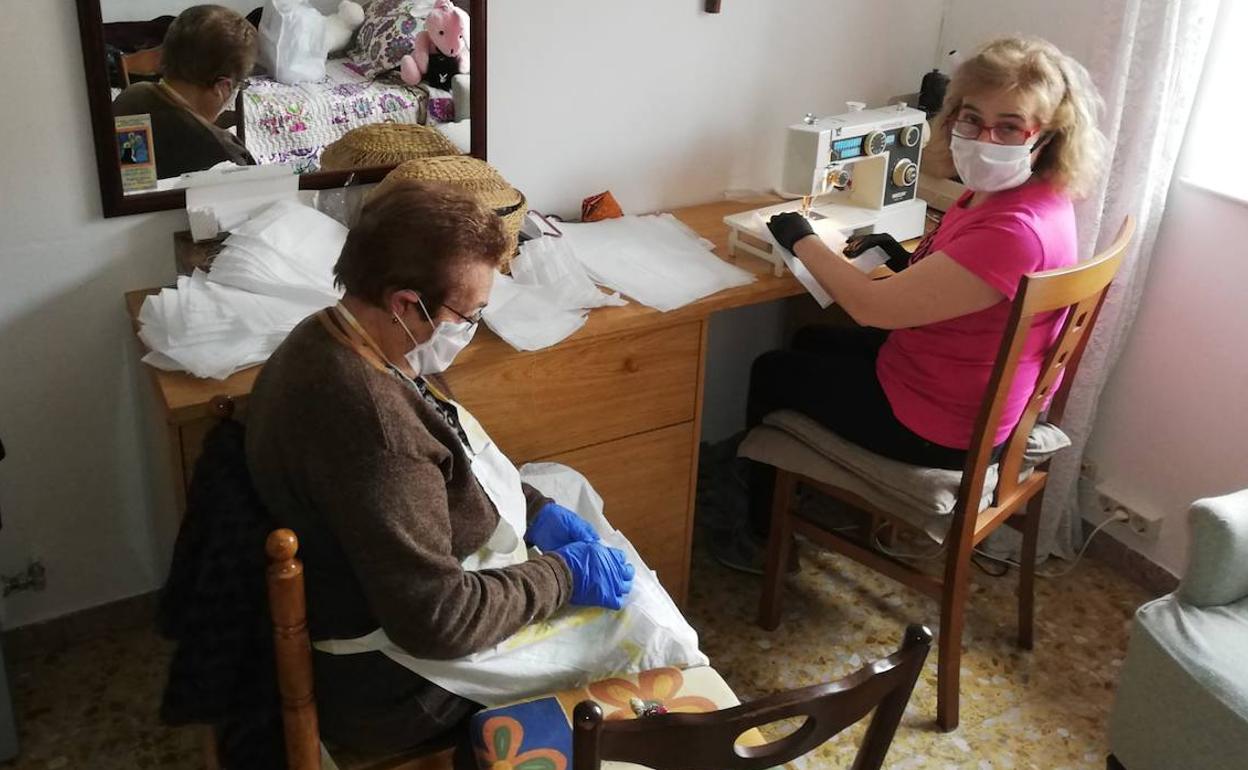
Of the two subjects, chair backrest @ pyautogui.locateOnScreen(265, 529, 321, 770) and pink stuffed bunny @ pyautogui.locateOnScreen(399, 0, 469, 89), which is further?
pink stuffed bunny @ pyautogui.locateOnScreen(399, 0, 469, 89)

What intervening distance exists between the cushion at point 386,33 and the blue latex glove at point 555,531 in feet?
2.87

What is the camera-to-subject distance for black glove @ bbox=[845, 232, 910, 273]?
90.3 inches

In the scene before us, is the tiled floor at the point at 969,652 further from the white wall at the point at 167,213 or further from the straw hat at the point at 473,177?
the straw hat at the point at 473,177

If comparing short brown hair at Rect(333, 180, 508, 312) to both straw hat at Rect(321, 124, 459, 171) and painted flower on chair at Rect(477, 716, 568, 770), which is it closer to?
painted flower on chair at Rect(477, 716, 568, 770)

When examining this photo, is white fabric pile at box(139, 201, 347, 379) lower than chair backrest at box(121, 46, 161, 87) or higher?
lower

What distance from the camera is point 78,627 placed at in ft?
7.67

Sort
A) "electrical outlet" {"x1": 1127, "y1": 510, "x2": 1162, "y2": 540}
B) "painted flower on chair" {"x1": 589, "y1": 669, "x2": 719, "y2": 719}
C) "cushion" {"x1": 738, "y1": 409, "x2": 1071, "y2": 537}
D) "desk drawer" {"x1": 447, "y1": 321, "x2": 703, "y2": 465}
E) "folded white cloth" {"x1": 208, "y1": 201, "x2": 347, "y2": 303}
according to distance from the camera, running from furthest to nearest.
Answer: "electrical outlet" {"x1": 1127, "y1": 510, "x2": 1162, "y2": 540}, "cushion" {"x1": 738, "y1": 409, "x2": 1071, "y2": 537}, "desk drawer" {"x1": 447, "y1": 321, "x2": 703, "y2": 465}, "folded white cloth" {"x1": 208, "y1": 201, "x2": 347, "y2": 303}, "painted flower on chair" {"x1": 589, "y1": 669, "x2": 719, "y2": 719}

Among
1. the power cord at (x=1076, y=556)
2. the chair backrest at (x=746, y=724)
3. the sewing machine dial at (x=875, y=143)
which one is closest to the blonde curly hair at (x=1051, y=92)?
the sewing machine dial at (x=875, y=143)

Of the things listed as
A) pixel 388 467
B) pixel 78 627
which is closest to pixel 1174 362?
pixel 388 467

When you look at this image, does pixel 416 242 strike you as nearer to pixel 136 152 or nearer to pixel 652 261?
pixel 136 152


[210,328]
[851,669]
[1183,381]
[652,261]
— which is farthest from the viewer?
[1183,381]

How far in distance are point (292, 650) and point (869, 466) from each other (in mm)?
1133

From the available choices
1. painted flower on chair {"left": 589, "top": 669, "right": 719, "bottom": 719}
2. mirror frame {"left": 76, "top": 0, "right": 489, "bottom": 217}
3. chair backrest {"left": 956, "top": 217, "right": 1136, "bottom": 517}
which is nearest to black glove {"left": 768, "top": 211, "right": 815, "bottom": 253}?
chair backrest {"left": 956, "top": 217, "right": 1136, "bottom": 517}

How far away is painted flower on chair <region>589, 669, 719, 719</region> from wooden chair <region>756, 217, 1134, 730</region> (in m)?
0.72
